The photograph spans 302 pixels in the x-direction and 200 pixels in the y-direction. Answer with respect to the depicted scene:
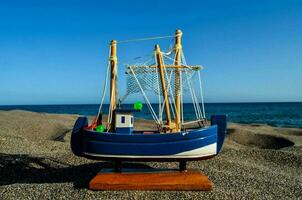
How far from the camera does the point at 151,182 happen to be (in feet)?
39.0

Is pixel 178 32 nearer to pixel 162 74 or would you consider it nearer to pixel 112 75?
pixel 162 74

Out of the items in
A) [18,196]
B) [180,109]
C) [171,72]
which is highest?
[171,72]

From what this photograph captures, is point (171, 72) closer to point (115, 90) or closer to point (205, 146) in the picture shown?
point (115, 90)

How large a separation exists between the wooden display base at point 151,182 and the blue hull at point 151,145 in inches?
24.6

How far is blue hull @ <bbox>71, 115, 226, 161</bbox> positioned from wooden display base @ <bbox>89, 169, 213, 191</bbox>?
63cm

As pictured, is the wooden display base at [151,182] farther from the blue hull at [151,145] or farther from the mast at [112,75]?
the mast at [112,75]

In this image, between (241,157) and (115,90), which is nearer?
(115,90)

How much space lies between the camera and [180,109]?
535 inches

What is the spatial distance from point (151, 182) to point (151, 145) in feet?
3.92

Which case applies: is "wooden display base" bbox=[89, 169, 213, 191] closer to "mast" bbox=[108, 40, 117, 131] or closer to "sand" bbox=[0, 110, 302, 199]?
"sand" bbox=[0, 110, 302, 199]

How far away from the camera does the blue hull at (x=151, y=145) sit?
481 inches

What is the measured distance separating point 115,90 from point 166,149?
9.57ft

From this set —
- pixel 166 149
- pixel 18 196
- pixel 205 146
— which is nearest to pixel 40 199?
pixel 18 196

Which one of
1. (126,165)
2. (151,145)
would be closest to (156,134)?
(151,145)
